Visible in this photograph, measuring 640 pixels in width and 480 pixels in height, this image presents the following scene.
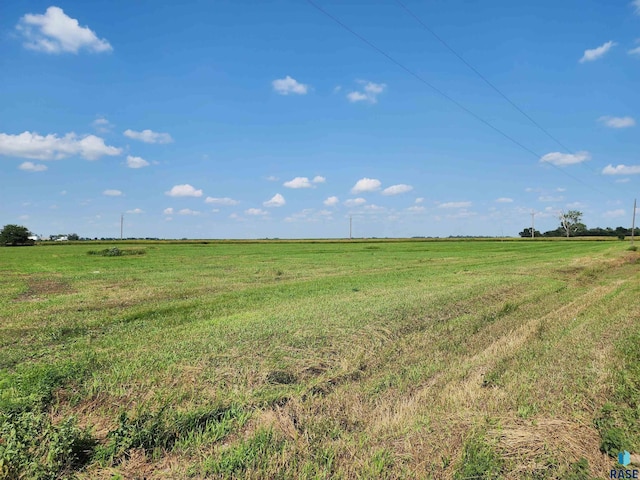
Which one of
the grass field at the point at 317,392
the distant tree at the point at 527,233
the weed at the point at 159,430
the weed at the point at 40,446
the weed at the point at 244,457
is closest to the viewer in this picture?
the weed at the point at 40,446

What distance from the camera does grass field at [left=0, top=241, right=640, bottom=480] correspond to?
423 centimetres

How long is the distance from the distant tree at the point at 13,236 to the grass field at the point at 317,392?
10252cm

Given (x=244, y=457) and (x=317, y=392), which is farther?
(x=317, y=392)

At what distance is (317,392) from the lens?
6.16 meters

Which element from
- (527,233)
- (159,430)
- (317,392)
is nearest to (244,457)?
(159,430)

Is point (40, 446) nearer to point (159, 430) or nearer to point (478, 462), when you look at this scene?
point (159, 430)

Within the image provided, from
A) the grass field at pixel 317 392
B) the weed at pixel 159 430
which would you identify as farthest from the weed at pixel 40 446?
the weed at pixel 159 430

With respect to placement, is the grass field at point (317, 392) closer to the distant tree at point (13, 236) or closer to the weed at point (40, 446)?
the weed at point (40, 446)

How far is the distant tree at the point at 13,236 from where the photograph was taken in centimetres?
9288

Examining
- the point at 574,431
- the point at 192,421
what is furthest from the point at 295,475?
the point at 574,431

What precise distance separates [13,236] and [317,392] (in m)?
113

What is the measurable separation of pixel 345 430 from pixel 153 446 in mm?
2292

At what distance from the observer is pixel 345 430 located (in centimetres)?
495

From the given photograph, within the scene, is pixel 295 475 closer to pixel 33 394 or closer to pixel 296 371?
pixel 296 371
